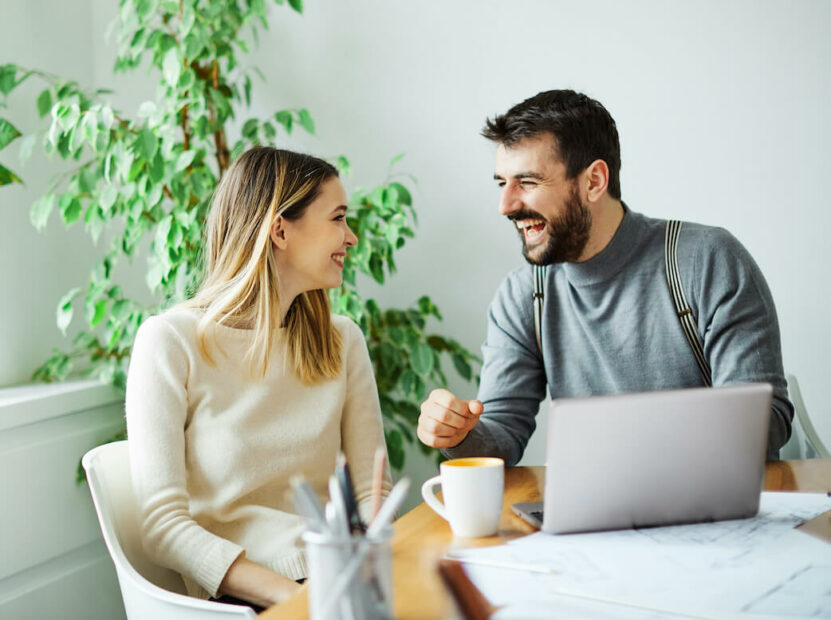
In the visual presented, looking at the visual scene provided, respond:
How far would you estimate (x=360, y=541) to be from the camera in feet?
2.04

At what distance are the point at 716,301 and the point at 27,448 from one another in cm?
155

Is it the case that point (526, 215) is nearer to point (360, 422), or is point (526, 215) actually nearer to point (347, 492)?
point (360, 422)

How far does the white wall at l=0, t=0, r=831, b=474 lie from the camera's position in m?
2.07

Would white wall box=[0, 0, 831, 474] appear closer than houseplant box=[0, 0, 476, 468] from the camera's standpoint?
No

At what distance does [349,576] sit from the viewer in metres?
0.61

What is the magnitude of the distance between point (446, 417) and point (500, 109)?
135cm

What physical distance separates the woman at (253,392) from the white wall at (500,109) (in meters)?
0.88

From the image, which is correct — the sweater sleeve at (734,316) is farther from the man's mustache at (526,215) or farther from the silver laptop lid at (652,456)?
the silver laptop lid at (652,456)

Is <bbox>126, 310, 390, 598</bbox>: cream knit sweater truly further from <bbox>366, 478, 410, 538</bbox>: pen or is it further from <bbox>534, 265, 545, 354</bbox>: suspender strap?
<bbox>366, 478, 410, 538</bbox>: pen

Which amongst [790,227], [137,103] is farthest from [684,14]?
[137,103]

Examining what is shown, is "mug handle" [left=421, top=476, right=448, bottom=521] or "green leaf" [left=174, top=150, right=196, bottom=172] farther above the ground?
"green leaf" [left=174, top=150, right=196, bottom=172]

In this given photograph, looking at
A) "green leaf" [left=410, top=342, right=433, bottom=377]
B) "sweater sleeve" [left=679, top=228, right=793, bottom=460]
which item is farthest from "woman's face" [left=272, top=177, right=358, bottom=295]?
"sweater sleeve" [left=679, top=228, right=793, bottom=460]

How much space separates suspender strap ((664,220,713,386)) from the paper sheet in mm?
575

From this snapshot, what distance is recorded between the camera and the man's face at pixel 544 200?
1602mm
